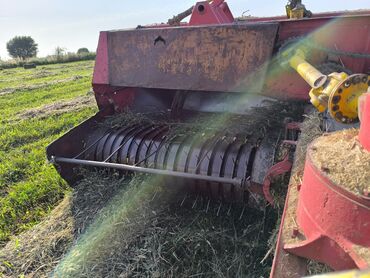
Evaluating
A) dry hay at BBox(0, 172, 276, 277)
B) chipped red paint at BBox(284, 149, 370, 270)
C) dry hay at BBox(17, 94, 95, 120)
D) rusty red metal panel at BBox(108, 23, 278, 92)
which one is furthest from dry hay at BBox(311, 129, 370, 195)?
dry hay at BBox(17, 94, 95, 120)

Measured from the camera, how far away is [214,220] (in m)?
2.85

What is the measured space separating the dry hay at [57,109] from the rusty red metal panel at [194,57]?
16.1 feet

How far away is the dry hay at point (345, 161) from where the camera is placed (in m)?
1.09

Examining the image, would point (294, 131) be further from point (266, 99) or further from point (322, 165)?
point (322, 165)

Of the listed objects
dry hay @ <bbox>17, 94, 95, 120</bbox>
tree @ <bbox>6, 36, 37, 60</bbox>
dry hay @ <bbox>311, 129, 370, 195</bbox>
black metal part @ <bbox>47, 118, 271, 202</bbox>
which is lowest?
dry hay @ <bbox>17, 94, 95, 120</bbox>

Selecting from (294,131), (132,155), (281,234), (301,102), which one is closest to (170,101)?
(132,155)

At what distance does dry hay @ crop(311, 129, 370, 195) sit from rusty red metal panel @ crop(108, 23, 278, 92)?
5.10 ft

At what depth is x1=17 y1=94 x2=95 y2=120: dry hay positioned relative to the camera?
7.94m

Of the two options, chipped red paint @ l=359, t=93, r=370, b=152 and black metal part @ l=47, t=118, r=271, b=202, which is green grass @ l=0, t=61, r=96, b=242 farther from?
chipped red paint @ l=359, t=93, r=370, b=152

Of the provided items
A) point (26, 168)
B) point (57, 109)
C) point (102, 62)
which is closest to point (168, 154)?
point (102, 62)

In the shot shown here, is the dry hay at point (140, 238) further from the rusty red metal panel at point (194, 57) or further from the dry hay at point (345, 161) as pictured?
the dry hay at point (345, 161)

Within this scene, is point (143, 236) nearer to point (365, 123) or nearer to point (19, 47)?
point (365, 123)

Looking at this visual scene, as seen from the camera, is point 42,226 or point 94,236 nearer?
point 94,236

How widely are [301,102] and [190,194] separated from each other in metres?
1.18
